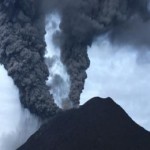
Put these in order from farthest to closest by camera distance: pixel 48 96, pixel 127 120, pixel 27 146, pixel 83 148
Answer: pixel 127 120, pixel 27 146, pixel 83 148, pixel 48 96

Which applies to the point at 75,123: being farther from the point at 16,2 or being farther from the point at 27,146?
the point at 16,2

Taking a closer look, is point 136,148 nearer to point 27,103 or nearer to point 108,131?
point 108,131

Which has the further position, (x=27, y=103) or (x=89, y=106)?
(x=89, y=106)

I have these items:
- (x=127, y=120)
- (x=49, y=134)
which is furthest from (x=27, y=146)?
(x=127, y=120)

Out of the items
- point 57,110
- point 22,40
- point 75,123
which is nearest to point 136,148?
point 75,123

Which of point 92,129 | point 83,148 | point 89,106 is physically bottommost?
point 83,148

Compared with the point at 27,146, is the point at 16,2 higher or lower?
higher

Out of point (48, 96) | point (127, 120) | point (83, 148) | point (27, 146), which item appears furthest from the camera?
point (127, 120)
